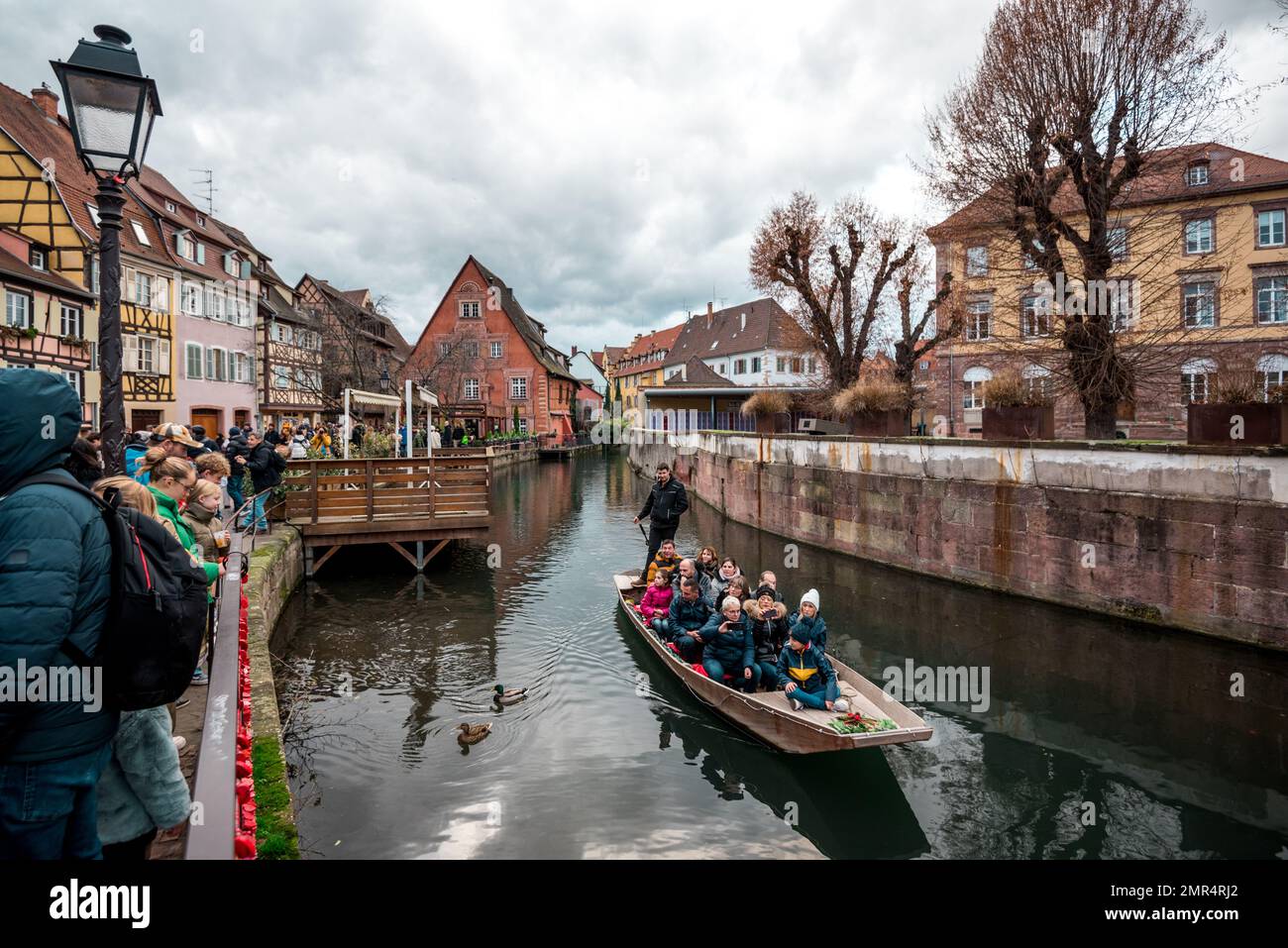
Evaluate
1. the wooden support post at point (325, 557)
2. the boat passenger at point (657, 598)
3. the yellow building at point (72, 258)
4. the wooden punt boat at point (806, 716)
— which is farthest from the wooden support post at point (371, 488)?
the yellow building at point (72, 258)

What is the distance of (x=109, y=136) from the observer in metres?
4.79

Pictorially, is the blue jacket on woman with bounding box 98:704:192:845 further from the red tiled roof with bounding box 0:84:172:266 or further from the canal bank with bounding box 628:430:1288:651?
the red tiled roof with bounding box 0:84:172:266

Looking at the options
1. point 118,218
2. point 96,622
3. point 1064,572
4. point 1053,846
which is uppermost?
point 118,218

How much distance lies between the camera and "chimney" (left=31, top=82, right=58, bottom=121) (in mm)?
27672

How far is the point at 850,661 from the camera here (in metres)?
11.0

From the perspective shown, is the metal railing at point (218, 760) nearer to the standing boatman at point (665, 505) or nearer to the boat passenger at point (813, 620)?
the boat passenger at point (813, 620)

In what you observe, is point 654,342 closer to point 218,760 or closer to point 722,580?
point 722,580

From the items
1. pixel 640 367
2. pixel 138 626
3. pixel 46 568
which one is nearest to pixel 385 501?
pixel 138 626

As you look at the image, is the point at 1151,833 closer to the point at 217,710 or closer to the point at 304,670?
the point at 217,710

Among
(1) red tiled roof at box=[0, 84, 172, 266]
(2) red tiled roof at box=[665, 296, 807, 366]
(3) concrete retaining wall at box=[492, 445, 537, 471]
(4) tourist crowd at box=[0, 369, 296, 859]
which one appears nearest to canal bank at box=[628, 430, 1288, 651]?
(4) tourist crowd at box=[0, 369, 296, 859]

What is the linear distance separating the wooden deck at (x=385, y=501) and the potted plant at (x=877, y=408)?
982 cm

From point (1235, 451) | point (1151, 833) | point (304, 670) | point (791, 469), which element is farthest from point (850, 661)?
point (791, 469)
